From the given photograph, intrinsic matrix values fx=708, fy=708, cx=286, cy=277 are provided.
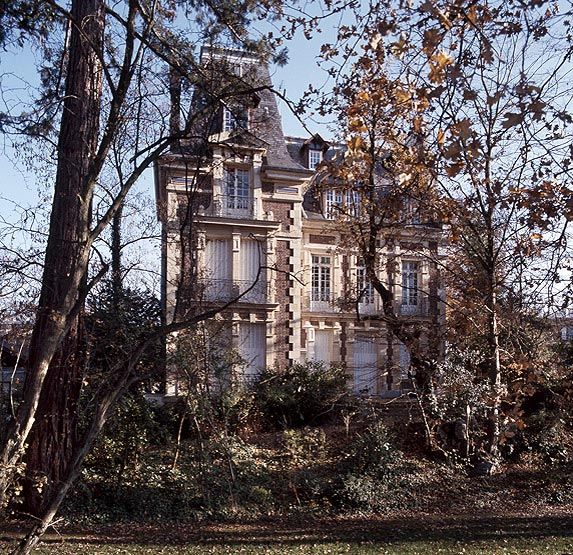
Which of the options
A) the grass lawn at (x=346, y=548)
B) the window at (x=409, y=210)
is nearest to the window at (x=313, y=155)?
the window at (x=409, y=210)

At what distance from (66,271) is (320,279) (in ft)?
60.0

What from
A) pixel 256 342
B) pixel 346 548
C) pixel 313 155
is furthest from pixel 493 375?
pixel 313 155

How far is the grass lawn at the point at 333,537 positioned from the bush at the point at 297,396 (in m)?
4.62

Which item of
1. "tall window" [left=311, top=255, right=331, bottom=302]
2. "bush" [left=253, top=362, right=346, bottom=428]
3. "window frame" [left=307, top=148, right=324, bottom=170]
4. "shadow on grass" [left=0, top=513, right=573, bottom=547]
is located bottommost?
"shadow on grass" [left=0, top=513, right=573, bottom=547]

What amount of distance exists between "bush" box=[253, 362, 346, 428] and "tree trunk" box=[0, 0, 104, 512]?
5.93m

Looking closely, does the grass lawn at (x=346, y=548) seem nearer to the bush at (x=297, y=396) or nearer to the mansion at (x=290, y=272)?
the bush at (x=297, y=396)

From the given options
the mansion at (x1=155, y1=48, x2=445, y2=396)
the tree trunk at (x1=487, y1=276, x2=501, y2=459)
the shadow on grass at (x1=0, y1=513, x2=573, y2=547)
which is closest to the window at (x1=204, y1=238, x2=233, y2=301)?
the mansion at (x1=155, y1=48, x2=445, y2=396)

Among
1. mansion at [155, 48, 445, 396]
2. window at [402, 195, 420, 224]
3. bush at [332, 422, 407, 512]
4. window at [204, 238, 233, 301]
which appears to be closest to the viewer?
bush at [332, 422, 407, 512]

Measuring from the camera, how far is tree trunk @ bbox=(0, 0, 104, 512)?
5.61 m

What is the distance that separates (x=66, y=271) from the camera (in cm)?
895

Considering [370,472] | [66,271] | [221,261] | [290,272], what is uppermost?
[221,261]

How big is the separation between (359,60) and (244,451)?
27.9 ft

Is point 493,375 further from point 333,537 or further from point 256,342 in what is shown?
point 256,342

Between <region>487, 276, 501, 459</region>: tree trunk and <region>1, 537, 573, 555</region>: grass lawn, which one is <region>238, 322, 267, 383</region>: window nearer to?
<region>487, 276, 501, 459</region>: tree trunk
